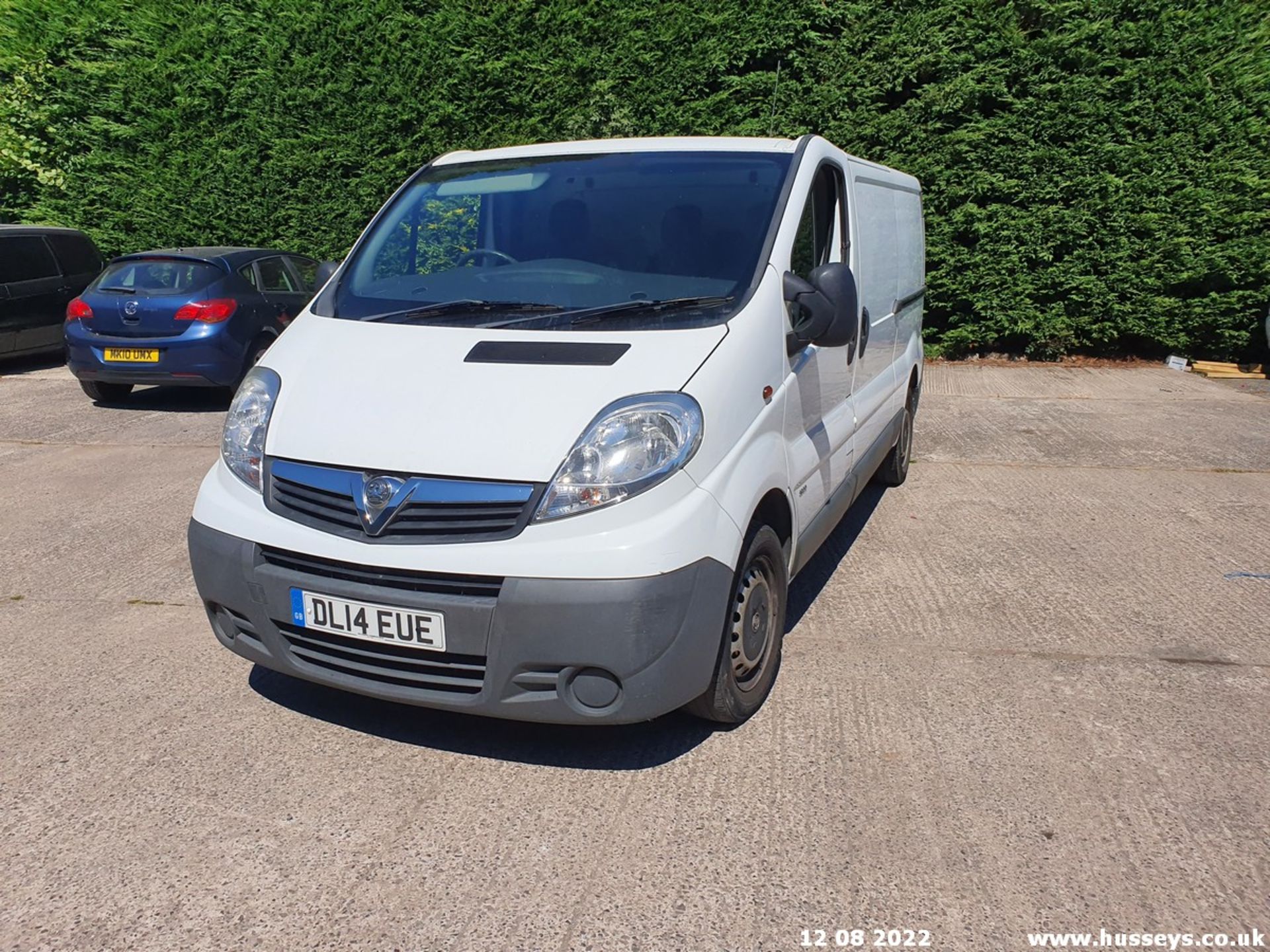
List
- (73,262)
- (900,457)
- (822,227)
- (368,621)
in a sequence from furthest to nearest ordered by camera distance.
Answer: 1. (73,262)
2. (900,457)
3. (822,227)
4. (368,621)

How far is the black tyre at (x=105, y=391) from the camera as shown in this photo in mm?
9539

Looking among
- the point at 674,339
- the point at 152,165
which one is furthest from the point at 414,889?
the point at 152,165

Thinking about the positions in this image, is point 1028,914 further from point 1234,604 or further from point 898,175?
point 898,175

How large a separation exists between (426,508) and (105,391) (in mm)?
8023

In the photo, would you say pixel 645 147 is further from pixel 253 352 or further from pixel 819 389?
pixel 253 352

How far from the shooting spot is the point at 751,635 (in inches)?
133

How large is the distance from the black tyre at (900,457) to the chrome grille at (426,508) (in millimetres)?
3833

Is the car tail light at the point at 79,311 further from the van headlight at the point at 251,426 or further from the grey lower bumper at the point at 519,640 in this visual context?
the grey lower bumper at the point at 519,640

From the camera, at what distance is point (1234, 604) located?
15.0ft

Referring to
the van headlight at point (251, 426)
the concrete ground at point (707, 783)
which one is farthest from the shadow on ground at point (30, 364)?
the van headlight at point (251, 426)

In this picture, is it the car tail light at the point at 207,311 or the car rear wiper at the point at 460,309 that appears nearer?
the car rear wiper at the point at 460,309

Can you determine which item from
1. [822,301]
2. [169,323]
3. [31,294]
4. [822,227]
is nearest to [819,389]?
[822,301]

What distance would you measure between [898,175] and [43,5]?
11510 millimetres

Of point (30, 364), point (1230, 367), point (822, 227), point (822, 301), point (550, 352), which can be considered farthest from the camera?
point (30, 364)
